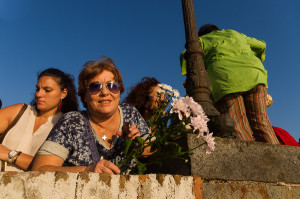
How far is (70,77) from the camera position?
372cm

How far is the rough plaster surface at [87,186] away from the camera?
1519mm

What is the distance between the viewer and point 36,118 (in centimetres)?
324

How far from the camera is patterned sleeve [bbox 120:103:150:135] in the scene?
2735mm

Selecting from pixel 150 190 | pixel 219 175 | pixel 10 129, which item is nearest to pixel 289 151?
pixel 219 175

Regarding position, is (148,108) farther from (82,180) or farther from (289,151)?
(82,180)

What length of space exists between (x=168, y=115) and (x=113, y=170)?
2.96 ft

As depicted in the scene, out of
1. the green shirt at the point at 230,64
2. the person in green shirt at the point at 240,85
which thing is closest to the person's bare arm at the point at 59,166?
the person in green shirt at the point at 240,85

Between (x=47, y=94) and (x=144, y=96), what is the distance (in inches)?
56.0

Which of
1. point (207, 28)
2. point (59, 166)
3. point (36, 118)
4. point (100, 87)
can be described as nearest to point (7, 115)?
point (36, 118)

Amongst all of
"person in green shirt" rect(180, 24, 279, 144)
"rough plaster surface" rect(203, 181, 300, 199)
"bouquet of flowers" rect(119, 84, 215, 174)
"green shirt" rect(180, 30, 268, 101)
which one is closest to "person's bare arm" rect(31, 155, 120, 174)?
"bouquet of flowers" rect(119, 84, 215, 174)

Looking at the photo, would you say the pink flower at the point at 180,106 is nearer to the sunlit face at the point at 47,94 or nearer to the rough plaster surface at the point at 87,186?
the rough plaster surface at the point at 87,186

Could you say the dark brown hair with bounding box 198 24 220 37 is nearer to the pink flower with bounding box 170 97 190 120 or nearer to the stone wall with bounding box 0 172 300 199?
the pink flower with bounding box 170 97 190 120

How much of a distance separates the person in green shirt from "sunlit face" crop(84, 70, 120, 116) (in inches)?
64.8

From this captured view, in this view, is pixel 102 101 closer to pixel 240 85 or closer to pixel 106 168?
pixel 106 168
